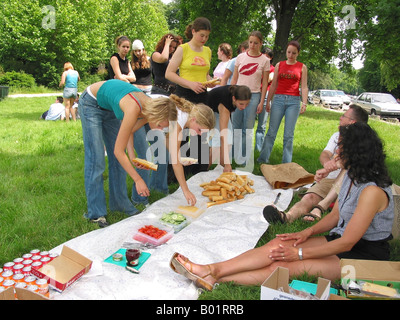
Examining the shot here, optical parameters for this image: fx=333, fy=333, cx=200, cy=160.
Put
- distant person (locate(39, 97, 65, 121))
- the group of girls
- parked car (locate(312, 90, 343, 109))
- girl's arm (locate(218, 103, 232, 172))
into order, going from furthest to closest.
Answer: parked car (locate(312, 90, 343, 109)) → distant person (locate(39, 97, 65, 121)) → girl's arm (locate(218, 103, 232, 172)) → the group of girls

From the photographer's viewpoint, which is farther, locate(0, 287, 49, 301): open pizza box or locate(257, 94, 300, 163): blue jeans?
locate(257, 94, 300, 163): blue jeans

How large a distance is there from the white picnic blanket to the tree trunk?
8694mm

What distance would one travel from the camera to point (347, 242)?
243cm

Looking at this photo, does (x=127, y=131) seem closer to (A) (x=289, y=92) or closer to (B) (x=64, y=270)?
(B) (x=64, y=270)

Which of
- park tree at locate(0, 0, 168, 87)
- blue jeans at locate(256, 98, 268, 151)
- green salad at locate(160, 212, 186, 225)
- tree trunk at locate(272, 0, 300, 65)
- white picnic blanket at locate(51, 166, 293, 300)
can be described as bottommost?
white picnic blanket at locate(51, 166, 293, 300)

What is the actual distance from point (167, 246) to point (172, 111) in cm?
124

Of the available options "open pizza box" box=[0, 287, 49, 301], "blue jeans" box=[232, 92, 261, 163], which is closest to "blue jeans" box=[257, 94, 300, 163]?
"blue jeans" box=[232, 92, 261, 163]

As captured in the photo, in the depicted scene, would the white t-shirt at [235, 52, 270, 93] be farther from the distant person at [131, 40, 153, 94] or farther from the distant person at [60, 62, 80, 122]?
the distant person at [60, 62, 80, 122]

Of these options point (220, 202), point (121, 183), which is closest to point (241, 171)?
point (220, 202)

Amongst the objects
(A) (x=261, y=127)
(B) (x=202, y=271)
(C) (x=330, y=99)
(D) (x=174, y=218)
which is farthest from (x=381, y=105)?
(B) (x=202, y=271)

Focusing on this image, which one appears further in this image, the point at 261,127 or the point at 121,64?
the point at 261,127

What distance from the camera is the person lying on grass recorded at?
2412 millimetres

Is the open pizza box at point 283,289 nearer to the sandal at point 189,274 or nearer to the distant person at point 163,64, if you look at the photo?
the sandal at point 189,274
